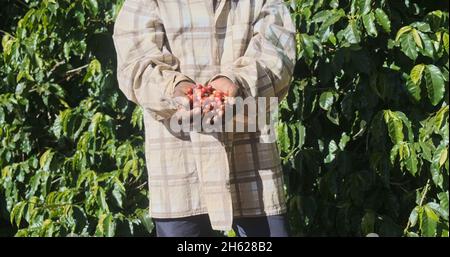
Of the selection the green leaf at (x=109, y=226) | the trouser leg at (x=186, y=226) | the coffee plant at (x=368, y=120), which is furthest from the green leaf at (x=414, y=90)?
the green leaf at (x=109, y=226)

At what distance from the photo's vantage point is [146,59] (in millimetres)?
2232

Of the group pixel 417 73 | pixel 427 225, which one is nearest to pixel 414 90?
pixel 417 73

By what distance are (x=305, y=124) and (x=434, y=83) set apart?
1.71ft

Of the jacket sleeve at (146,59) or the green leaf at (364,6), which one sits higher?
the green leaf at (364,6)

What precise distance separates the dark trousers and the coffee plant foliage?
0.77 meters

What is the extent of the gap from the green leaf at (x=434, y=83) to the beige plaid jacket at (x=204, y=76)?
764 millimetres

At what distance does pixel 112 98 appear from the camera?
136 inches

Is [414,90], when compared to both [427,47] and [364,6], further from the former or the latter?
[364,6]

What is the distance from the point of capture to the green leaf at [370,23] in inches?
116

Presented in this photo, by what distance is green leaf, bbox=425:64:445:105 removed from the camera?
2.89 meters

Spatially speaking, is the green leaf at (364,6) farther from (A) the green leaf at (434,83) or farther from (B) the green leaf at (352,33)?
(A) the green leaf at (434,83)

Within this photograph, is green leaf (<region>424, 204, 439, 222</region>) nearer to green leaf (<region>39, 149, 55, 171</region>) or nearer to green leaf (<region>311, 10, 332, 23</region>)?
green leaf (<region>311, 10, 332, 23</region>)

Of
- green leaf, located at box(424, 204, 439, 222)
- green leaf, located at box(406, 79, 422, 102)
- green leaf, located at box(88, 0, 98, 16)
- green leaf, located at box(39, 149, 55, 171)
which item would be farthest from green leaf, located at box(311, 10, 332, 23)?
green leaf, located at box(39, 149, 55, 171)
